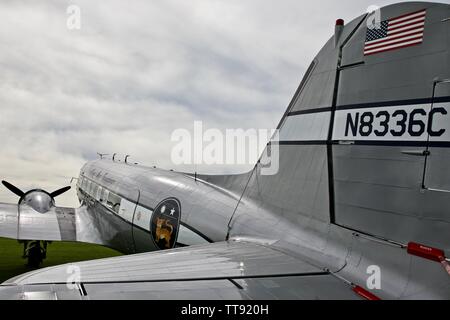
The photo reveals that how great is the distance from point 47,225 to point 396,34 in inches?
541

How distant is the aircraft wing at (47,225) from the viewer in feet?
46.6

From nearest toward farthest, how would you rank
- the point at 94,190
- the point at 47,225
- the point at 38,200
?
1. the point at 47,225
2. the point at 38,200
3. the point at 94,190

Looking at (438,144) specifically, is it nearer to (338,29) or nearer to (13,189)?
(338,29)

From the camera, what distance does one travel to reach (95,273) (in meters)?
4.39

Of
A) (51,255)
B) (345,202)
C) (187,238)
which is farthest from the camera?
(51,255)

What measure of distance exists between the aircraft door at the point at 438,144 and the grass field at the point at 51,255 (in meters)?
13.4

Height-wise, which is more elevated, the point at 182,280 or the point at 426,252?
the point at 426,252

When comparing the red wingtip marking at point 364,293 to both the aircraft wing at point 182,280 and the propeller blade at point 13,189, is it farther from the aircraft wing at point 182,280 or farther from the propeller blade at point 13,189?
the propeller blade at point 13,189

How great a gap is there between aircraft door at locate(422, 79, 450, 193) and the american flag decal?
2.33 ft

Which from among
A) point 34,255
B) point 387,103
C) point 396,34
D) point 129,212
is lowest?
point 34,255

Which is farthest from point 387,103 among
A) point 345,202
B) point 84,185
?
point 84,185

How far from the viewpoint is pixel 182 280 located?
434 centimetres

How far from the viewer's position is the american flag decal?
4.94 m
